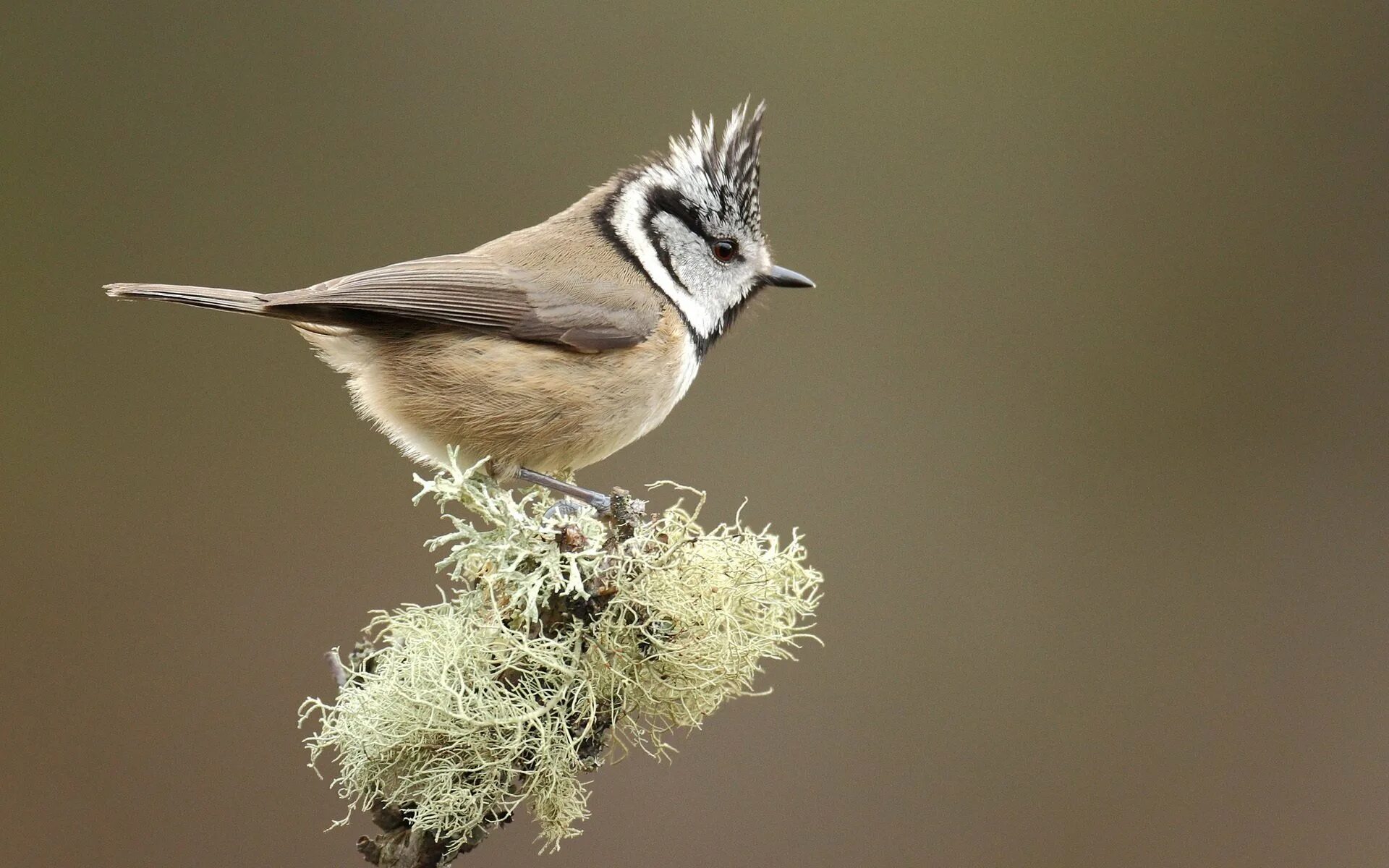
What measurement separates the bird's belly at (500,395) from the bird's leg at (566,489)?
0.02 m

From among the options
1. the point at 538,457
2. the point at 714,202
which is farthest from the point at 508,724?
the point at 714,202

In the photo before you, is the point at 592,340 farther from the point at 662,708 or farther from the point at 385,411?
the point at 662,708

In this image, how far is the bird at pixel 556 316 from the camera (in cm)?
147

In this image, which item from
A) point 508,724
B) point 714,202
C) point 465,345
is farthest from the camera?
point 714,202

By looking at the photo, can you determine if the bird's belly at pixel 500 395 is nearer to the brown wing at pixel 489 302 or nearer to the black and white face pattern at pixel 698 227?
the brown wing at pixel 489 302

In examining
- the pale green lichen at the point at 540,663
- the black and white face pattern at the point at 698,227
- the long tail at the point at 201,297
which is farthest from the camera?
the black and white face pattern at the point at 698,227

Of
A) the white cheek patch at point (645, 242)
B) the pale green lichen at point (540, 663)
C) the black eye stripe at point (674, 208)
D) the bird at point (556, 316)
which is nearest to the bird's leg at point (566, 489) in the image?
the bird at point (556, 316)

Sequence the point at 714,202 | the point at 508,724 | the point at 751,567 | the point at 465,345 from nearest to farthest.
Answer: the point at 508,724
the point at 751,567
the point at 465,345
the point at 714,202

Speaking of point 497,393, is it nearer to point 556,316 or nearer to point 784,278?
Answer: point 556,316

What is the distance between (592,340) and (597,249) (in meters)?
0.19

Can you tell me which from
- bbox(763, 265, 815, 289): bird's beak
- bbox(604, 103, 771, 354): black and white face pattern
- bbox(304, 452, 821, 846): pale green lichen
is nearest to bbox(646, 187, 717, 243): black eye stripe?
bbox(604, 103, 771, 354): black and white face pattern

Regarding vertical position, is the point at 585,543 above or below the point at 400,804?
above

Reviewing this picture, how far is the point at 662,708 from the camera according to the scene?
1.21 meters

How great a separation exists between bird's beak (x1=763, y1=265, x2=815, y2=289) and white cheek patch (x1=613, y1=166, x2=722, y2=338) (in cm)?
13
